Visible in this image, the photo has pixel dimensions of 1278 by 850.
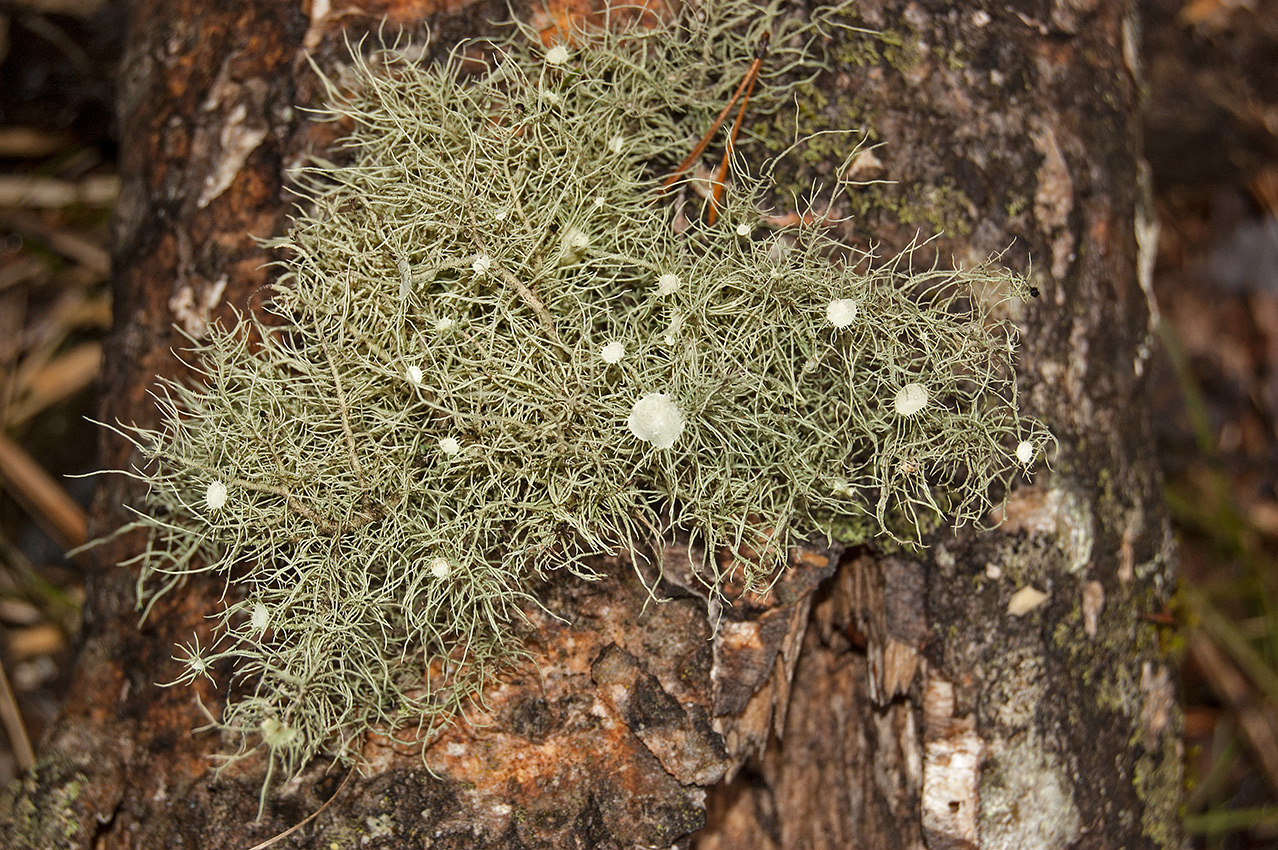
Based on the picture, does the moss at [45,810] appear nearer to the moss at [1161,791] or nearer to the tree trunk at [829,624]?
the tree trunk at [829,624]

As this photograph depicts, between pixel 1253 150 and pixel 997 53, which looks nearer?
pixel 997 53

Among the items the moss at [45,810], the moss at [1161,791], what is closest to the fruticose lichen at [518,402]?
the moss at [45,810]

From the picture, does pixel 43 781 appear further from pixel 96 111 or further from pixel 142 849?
pixel 96 111

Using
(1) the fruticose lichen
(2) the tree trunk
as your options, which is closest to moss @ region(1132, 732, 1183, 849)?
(2) the tree trunk

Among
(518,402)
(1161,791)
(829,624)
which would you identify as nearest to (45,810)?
(518,402)

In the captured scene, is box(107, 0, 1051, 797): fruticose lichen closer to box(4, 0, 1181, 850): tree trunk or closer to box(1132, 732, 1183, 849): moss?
box(4, 0, 1181, 850): tree trunk

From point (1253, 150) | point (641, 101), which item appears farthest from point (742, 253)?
point (1253, 150)
